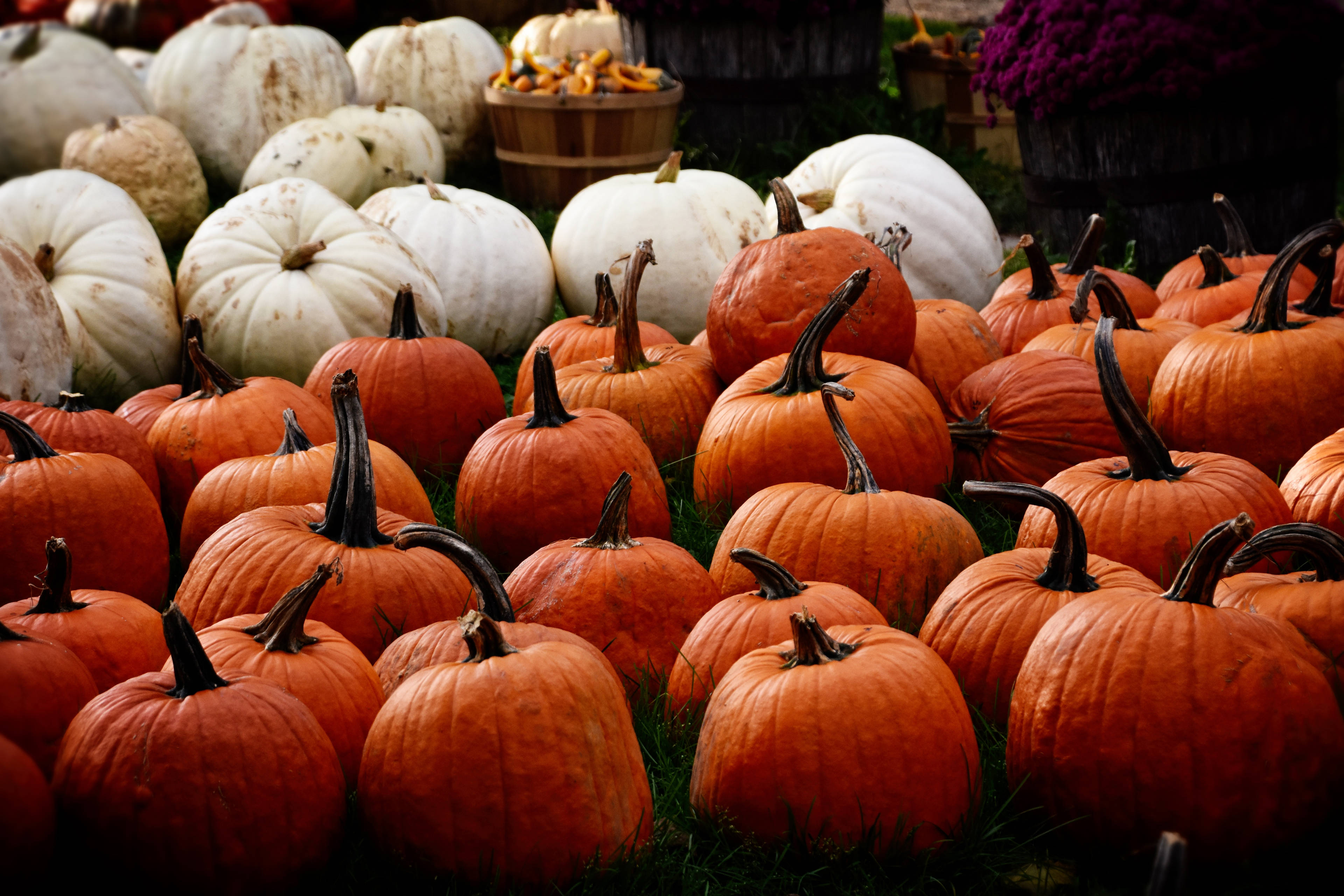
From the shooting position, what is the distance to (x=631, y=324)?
356 cm

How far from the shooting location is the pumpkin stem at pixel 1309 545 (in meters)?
1.98

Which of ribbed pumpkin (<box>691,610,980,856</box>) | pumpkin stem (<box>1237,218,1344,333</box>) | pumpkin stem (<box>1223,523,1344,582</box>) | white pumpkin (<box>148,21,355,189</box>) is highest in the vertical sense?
white pumpkin (<box>148,21,355,189</box>)

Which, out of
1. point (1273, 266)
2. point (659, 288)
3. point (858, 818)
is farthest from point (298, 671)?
point (659, 288)

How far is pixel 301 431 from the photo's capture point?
119 inches

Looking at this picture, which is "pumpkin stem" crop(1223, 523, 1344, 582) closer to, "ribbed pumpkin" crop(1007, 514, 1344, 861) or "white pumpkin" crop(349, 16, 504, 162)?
"ribbed pumpkin" crop(1007, 514, 1344, 861)

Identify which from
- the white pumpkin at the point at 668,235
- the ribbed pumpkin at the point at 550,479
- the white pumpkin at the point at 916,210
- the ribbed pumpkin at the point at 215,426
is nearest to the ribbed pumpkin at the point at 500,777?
the ribbed pumpkin at the point at 550,479

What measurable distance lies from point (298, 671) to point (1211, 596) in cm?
148

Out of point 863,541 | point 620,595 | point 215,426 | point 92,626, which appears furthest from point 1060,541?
point 215,426

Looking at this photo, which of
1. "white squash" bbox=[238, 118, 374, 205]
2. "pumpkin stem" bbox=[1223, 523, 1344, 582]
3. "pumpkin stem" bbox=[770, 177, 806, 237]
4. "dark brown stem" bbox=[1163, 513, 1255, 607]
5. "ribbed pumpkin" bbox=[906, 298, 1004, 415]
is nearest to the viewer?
"dark brown stem" bbox=[1163, 513, 1255, 607]

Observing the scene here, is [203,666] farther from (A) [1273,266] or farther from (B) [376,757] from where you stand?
(A) [1273,266]

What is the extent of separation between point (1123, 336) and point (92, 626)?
2.82 metres

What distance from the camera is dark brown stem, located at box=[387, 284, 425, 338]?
3.80 metres

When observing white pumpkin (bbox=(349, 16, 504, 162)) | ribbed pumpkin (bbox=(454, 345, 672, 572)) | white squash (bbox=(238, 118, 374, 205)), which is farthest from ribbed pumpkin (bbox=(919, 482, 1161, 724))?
white pumpkin (bbox=(349, 16, 504, 162))

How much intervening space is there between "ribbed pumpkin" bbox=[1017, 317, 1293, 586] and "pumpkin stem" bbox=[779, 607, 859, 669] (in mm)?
811
